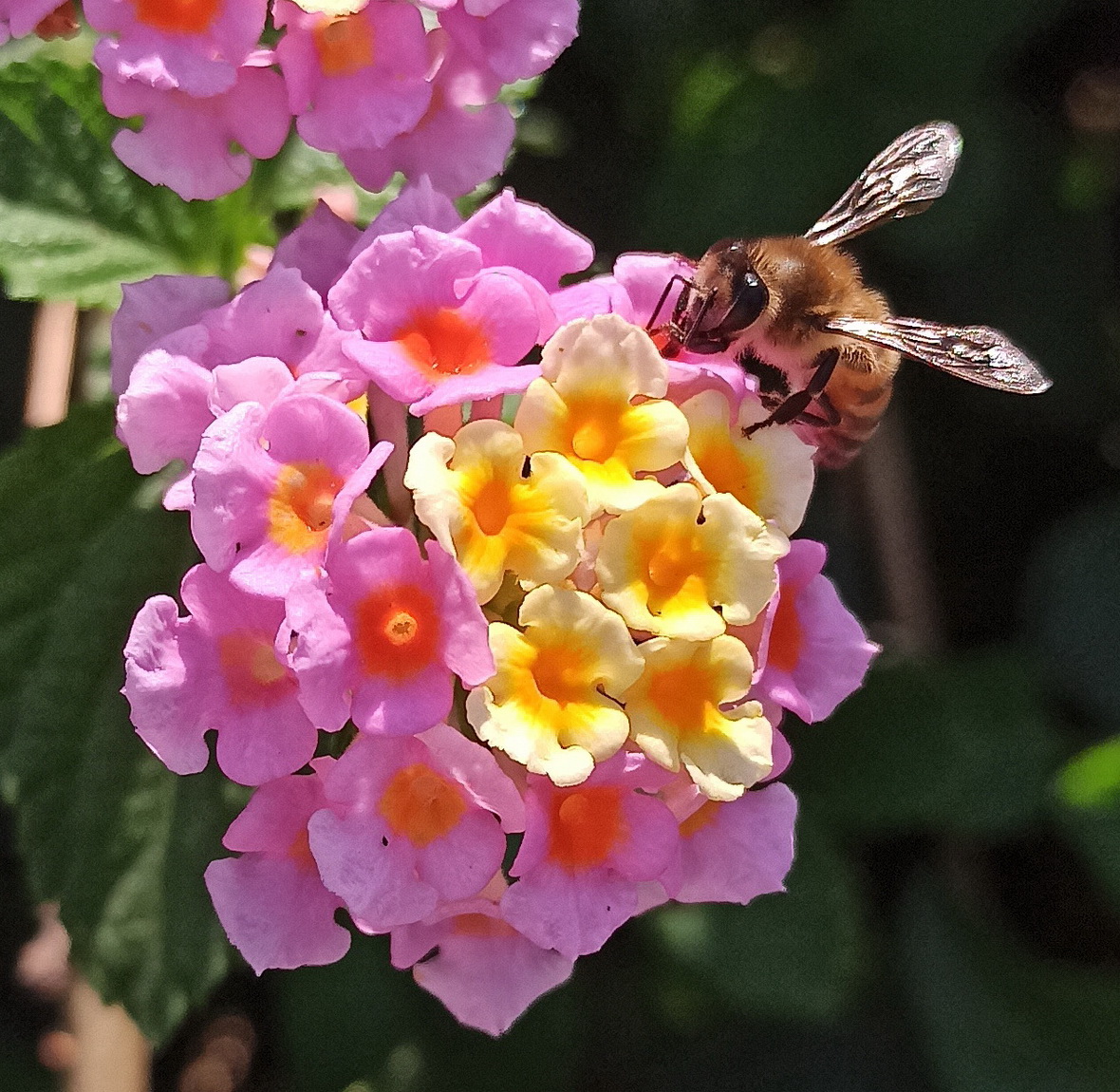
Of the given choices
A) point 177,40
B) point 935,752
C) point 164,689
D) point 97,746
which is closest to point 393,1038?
point 97,746

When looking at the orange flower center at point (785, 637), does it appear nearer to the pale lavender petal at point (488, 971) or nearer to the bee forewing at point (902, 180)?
the pale lavender petal at point (488, 971)

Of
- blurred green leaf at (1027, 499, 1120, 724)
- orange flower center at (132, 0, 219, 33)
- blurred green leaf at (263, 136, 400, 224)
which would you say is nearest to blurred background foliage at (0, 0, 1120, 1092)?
blurred green leaf at (1027, 499, 1120, 724)

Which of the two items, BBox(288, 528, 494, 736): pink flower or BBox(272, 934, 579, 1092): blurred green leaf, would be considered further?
BBox(272, 934, 579, 1092): blurred green leaf

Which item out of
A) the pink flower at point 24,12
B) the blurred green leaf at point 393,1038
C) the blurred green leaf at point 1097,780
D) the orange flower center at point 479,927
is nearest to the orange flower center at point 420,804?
the orange flower center at point 479,927

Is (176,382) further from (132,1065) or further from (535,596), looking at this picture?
(132,1065)

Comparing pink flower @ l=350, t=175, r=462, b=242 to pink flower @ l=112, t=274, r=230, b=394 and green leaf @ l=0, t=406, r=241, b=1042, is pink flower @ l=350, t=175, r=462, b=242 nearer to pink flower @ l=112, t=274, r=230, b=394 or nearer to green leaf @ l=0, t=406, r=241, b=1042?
pink flower @ l=112, t=274, r=230, b=394
